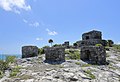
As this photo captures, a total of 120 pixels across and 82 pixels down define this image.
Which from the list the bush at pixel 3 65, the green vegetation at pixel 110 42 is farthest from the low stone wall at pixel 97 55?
the green vegetation at pixel 110 42

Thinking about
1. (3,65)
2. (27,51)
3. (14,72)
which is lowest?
(14,72)

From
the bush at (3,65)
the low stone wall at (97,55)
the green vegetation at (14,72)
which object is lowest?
the green vegetation at (14,72)

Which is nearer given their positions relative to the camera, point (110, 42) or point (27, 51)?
point (27, 51)

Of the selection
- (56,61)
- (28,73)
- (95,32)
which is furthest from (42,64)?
(95,32)

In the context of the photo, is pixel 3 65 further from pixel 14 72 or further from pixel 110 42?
pixel 110 42

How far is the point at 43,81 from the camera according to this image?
16.6 metres

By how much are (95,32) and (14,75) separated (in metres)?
34.9

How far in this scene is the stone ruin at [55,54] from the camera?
85.0ft

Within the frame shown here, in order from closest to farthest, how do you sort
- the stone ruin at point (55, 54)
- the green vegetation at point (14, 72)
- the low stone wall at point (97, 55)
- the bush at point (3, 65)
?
the green vegetation at point (14, 72), the bush at point (3, 65), the stone ruin at point (55, 54), the low stone wall at point (97, 55)

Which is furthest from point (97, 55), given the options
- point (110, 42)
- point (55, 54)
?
point (110, 42)

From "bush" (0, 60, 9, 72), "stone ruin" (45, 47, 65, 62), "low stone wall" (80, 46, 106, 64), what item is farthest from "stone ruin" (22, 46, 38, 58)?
"low stone wall" (80, 46, 106, 64)

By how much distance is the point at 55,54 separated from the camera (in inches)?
1024

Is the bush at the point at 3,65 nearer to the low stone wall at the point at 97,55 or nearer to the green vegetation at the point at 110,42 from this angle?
the low stone wall at the point at 97,55

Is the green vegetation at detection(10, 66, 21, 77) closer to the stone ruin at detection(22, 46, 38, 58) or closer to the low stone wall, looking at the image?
the stone ruin at detection(22, 46, 38, 58)
